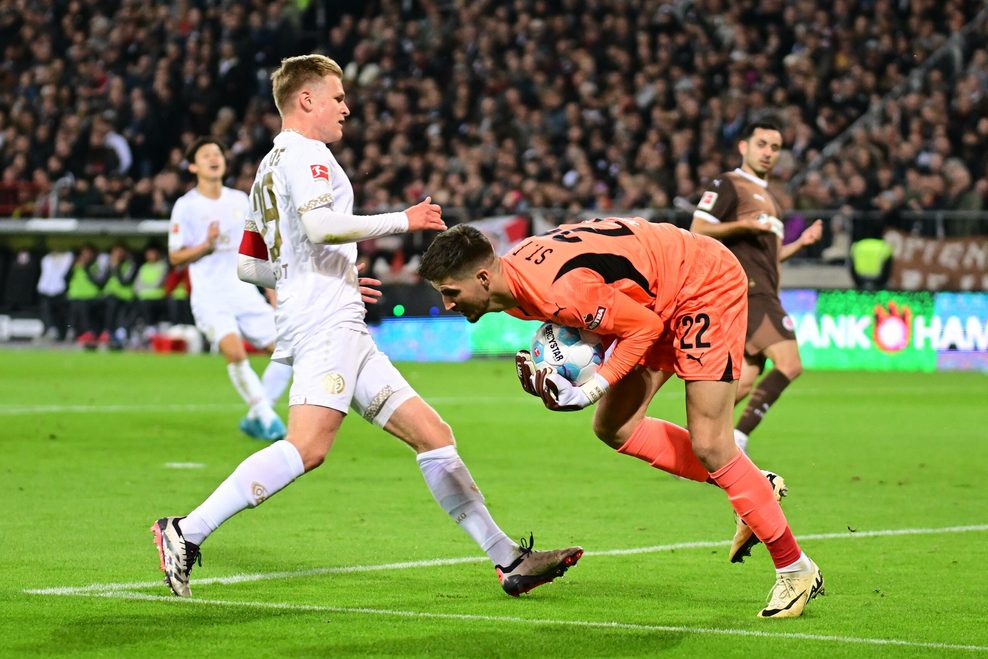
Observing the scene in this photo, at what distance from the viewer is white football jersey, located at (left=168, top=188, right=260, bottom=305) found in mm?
14367

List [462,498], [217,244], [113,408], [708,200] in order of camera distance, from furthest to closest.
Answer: [113,408] < [217,244] < [708,200] < [462,498]

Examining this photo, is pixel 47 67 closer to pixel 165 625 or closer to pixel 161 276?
pixel 161 276

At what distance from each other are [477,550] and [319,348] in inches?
77.1

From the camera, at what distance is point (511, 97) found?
2952 centimetres

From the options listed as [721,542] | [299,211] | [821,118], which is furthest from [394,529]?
[821,118]

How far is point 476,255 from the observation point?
253 inches

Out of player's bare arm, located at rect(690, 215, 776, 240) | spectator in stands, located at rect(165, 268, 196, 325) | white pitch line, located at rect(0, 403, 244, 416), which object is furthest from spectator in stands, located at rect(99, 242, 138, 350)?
player's bare arm, located at rect(690, 215, 776, 240)

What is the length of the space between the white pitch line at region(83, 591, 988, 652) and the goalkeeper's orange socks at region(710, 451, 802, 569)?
0.45 m

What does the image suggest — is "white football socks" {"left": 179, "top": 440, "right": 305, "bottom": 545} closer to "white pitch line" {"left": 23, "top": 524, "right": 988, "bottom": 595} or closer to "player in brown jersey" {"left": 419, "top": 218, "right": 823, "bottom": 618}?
"white pitch line" {"left": 23, "top": 524, "right": 988, "bottom": 595}

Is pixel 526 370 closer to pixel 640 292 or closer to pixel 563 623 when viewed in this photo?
pixel 640 292

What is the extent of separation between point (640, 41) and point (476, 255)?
2352cm

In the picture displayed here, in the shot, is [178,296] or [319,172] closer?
[319,172]

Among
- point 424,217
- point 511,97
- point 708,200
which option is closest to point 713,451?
point 424,217

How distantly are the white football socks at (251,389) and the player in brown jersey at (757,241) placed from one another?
13.6 feet
